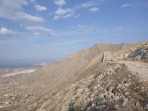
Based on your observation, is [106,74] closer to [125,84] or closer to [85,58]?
[125,84]

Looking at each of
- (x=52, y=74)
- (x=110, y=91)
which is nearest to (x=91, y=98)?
(x=110, y=91)

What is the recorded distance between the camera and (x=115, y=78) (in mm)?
34781

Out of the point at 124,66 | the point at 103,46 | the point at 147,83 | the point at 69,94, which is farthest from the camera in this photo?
the point at 103,46

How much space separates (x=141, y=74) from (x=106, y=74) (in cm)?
868

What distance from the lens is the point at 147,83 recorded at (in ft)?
92.3

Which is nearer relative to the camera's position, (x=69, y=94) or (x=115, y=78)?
(x=115, y=78)

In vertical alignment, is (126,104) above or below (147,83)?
below

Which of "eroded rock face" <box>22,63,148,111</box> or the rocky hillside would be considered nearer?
Answer: "eroded rock face" <box>22,63,148,111</box>

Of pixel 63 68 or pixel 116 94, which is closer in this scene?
pixel 116 94

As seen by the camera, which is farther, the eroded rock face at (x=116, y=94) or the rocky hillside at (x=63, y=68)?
the rocky hillside at (x=63, y=68)

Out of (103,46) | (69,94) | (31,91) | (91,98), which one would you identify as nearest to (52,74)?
(31,91)

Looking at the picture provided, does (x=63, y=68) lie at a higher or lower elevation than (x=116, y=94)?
lower

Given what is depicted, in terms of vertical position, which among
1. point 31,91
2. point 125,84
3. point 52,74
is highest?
point 125,84

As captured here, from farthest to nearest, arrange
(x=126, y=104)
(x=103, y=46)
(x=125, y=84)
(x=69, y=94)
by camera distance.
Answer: (x=103, y=46)
(x=69, y=94)
(x=125, y=84)
(x=126, y=104)
